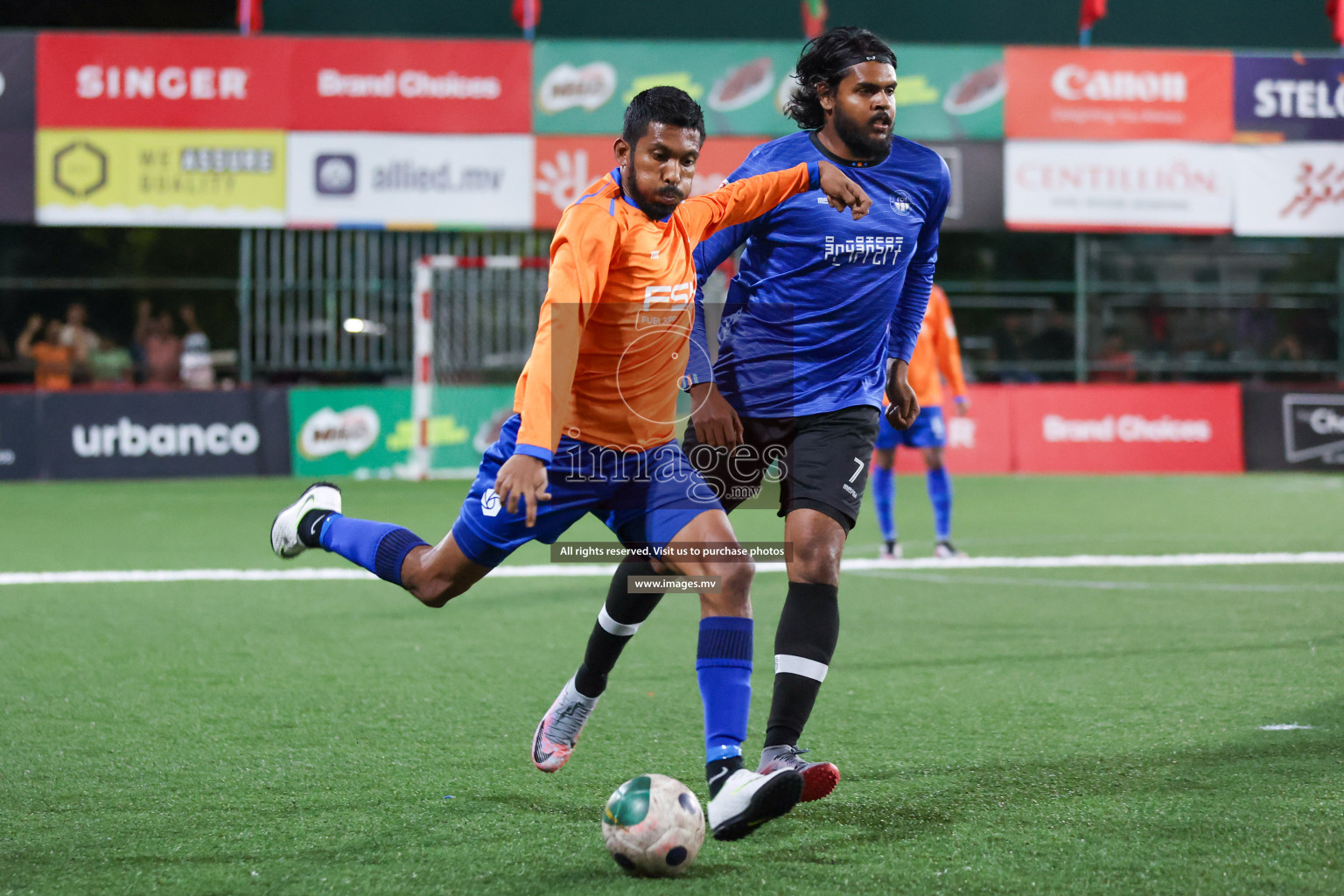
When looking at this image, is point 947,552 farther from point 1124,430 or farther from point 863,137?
point 1124,430

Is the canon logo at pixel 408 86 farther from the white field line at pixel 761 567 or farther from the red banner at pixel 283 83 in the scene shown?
the white field line at pixel 761 567

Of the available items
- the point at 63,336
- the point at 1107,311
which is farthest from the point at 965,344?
the point at 63,336

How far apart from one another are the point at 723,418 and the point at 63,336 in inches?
635

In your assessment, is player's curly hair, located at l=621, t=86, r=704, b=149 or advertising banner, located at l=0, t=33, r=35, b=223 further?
advertising banner, located at l=0, t=33, r=35, b=223

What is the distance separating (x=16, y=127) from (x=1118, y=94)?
48.5ft

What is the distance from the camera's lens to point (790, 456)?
4137 millimetres

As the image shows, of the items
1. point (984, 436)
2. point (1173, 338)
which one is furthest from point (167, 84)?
point (1173, 338)

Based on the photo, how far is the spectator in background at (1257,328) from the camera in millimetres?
20500

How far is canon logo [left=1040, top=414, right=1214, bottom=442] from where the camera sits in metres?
17.6

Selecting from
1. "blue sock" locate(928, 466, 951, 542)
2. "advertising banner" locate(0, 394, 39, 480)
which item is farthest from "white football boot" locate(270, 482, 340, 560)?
"advertising banner" locate(0, 394, 39, 480)

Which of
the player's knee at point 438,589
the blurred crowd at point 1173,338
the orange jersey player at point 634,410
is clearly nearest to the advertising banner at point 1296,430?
the blurred crowd at point 1173,338

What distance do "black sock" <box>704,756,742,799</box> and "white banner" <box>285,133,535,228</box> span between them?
14977 mm

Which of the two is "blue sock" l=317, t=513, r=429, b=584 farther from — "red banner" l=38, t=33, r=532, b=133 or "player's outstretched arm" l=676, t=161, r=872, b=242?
"red banner" l=38, t=33, r=532, b=133

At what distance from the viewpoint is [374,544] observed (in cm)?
418
